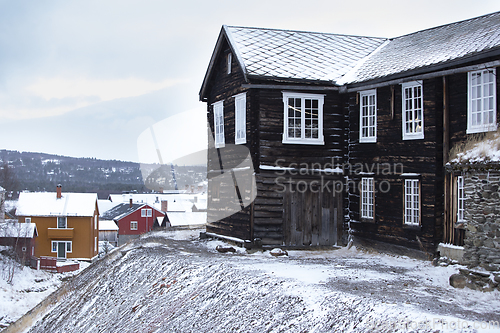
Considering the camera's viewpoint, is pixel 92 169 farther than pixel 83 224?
Yes

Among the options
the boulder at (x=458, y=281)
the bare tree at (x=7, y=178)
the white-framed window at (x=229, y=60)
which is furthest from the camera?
the bare tree at (x=7, y=178)

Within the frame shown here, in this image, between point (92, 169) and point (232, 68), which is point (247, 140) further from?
point (92, 169)

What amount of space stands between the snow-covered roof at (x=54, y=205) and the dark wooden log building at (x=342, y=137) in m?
30.1

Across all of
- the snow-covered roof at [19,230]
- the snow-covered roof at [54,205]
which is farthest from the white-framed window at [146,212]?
the snow-covered roof at [19,230]

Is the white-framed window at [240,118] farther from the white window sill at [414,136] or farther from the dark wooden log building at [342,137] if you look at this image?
the white window sill at [414,136]

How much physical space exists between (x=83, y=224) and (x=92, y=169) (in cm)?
8668

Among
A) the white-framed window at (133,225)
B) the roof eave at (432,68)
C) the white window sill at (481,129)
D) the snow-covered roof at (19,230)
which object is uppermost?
the roof eave at (432,68)

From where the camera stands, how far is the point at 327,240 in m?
18.0

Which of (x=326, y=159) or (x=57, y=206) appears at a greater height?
(x=326, y=159)

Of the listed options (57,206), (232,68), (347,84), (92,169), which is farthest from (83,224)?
(92,169)

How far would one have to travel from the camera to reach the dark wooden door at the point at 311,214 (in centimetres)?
1745

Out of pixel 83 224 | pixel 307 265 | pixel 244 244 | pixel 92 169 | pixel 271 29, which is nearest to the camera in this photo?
pixel 307 265

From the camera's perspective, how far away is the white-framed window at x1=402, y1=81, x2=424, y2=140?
15539 millimetres

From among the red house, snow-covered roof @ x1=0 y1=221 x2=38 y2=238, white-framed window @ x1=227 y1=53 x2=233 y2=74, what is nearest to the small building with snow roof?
snow-covered roof @ x1=0 y1=221 x2=38 y2=238
